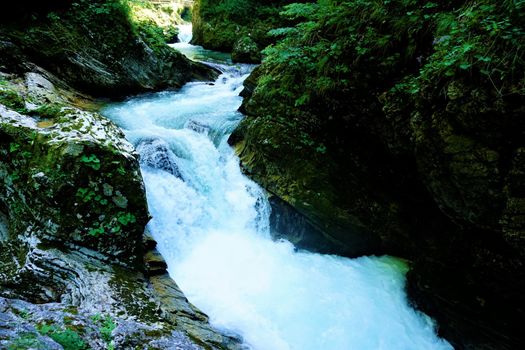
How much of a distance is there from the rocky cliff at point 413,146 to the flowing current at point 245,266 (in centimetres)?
39

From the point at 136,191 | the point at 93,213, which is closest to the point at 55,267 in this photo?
the point at 93,213

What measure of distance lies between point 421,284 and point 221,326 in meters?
3.34

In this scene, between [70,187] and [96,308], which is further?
[70,187]

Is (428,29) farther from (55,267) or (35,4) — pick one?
(35,4)

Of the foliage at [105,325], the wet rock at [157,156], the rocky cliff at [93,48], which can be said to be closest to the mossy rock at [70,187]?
the foliage at [105,325]

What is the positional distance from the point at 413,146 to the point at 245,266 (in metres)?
3.24

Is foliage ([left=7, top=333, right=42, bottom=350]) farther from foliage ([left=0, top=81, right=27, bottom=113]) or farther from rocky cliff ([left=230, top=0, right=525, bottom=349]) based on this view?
rocky cliff ([left=230, top=0, right=525, bottom=349])

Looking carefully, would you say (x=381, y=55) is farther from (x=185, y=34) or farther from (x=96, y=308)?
(x=185, y=34)

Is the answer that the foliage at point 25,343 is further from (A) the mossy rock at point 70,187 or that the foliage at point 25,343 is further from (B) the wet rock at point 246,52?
(B) the wet rock at point 246,52

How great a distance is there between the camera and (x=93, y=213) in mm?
3852

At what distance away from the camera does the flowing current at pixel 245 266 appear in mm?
4688

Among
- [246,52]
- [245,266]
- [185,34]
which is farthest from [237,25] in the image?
[245,266]

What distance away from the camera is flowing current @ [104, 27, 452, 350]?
15.4ft

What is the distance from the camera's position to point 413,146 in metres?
4.84
